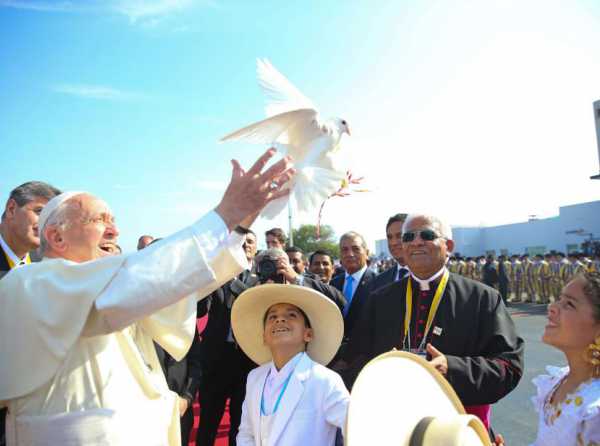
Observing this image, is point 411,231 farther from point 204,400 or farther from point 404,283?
point 204,400

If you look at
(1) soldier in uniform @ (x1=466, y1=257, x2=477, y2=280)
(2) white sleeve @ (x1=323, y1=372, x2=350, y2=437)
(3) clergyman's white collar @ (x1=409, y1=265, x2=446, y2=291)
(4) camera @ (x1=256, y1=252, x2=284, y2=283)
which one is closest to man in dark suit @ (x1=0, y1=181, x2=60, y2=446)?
(4) camera @ (x1=256, y1=252, x2=284, y2=283)

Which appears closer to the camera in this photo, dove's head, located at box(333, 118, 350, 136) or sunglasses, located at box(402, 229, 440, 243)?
dove's head, located at box(333, 118, 350, 136)

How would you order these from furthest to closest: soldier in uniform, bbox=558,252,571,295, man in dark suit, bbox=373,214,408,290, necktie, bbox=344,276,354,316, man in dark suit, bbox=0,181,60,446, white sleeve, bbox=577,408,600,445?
1. soldier in uniform, bbox=558,252,571,295
2. necktie, bbox=344,276,354,316
3. man in dark suit, bbox=373,214,408,290
4. man in dark suit, bbox=0,181,60,446
5. white sleeve, bbox=577,408,600,445

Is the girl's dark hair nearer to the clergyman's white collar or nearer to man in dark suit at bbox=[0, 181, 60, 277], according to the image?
the clergyman's white collar

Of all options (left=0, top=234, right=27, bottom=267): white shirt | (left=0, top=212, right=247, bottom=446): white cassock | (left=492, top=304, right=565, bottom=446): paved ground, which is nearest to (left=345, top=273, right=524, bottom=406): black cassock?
(left=0, top=212, right=247, bottom=446): white cassock

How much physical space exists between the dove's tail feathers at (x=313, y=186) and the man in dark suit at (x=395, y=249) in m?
2.34

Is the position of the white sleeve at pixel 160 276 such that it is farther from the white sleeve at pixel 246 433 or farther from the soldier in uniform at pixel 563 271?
the soldier in uniform at pixel 563 271

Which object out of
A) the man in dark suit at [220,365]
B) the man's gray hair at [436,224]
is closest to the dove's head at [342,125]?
the man's gray hair at [436,224]

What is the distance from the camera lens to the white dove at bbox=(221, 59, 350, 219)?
226 centimetres

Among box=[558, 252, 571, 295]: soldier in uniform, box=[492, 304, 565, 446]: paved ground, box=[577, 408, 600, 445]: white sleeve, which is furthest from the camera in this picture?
box=[558, 252, 571, 295]: soldier in uniform

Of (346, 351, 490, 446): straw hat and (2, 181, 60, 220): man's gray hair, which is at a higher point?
(2, 181, 60, 220): man's gray hair

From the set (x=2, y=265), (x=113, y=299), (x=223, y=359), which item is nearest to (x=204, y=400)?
(x=223, y=359)

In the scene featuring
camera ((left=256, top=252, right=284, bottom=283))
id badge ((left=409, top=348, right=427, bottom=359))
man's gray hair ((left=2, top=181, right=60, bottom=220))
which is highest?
man's gray hair ((left=2, top=181, right=60, bottom=220))

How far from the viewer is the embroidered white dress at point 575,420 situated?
1.95 m
